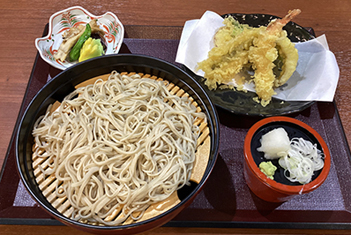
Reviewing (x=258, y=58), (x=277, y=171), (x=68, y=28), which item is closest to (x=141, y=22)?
(x=68, y=28)

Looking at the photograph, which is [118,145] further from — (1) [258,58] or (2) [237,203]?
(1) [258,58]

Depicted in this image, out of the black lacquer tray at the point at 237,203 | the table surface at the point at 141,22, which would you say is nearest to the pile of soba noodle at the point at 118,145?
the black lacquer tray at the point at 237,203

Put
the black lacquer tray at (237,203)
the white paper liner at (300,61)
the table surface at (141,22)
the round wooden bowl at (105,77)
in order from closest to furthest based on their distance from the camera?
the round wooden bowl at (105,77) → the black lacquer tray at (237,203) → the white paper liner at (300,61) → the table surface at (141,22)

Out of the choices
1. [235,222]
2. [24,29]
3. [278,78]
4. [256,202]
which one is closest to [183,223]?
[235,222]

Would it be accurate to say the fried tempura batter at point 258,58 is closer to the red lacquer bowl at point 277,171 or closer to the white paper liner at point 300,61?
the white paper liner at point 300,61

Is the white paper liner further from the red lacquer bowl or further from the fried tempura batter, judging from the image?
the red lacquer bowl
